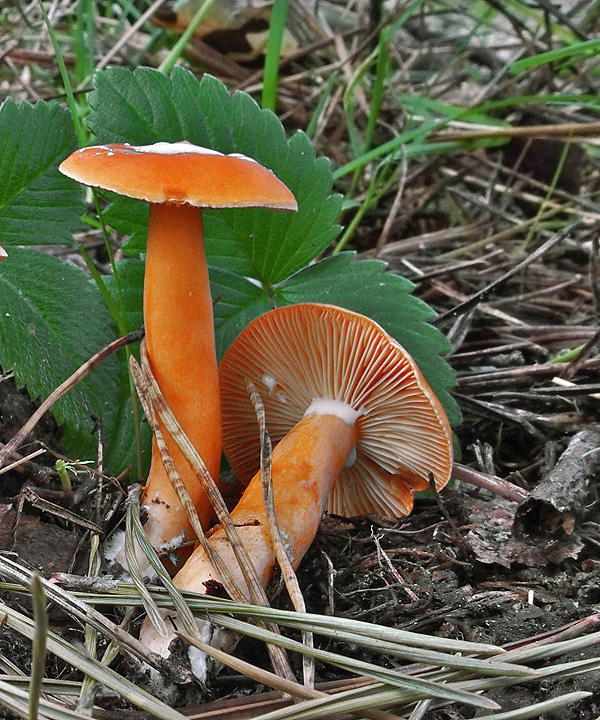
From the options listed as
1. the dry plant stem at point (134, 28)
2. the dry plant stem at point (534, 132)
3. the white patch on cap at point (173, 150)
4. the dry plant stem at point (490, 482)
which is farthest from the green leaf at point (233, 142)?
the dry plant stem at point (534, 132)

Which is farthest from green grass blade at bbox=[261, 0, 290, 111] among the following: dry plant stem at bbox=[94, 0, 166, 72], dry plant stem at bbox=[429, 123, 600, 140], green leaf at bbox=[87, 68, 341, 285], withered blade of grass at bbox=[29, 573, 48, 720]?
withered blade of grass at bbox=[29, 573, 48, 720]

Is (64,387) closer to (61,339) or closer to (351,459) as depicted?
(61,339)

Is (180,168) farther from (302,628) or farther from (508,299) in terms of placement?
(508,299)

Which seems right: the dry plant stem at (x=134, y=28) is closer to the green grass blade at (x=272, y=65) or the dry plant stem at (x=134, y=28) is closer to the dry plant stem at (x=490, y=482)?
the green grass blade at (x=272, y=65)

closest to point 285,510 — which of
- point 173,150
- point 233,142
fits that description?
point 173,150

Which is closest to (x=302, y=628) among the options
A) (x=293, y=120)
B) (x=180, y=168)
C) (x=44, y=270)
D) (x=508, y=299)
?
(x=180, y=168)

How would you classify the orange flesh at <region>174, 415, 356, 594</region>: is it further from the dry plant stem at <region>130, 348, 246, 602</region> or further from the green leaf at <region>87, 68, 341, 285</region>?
the green leaf at <region>87, 68, 341, 285</region>
